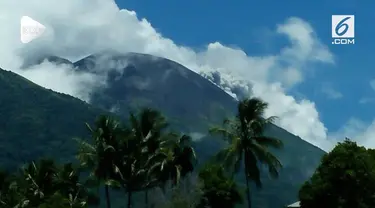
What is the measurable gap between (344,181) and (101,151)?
27833 millimetres

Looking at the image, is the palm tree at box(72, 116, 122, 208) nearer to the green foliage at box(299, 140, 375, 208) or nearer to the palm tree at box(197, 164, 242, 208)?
the palm tree at box(197, 164, 242, 208)

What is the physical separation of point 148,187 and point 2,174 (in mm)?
28048

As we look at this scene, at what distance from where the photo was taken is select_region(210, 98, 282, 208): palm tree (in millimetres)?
72125

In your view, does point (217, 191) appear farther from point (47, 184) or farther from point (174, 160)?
point (47, 184)

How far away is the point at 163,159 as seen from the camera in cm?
7550

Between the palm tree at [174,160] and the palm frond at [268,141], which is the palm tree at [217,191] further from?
the palm frond at [268,141]

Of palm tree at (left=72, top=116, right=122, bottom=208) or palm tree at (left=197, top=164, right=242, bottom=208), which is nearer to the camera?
palm tree at (left=197, top=164, right=242, bottom=208)

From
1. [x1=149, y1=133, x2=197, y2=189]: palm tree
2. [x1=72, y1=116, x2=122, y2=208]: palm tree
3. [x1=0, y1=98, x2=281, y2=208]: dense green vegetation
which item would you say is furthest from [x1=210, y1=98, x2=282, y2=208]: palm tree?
[x1=72, y1=116, x2=122, y2=208]: palm tree

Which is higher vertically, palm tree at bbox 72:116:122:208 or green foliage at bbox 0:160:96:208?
palm tree at bbox 72:116:122:208

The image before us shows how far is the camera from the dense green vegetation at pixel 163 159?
72500 mm

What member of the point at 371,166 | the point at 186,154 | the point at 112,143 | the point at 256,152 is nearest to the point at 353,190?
the point at 371,166

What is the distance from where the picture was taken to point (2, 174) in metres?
95.5

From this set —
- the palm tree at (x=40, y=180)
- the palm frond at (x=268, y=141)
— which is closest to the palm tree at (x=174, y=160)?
the palm frond at (x=268, y=141)

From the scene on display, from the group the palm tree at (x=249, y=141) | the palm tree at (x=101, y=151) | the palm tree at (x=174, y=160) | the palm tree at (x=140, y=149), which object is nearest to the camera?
the palm tree at (x=249, y=141)
